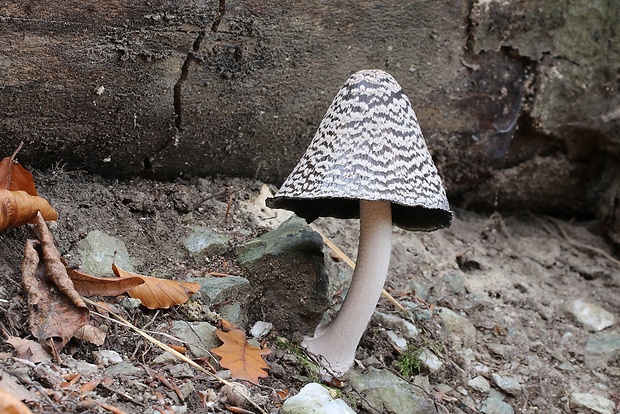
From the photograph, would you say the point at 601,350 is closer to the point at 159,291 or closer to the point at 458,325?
the point at 458,325

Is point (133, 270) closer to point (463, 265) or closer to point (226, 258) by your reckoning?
point (226, 258)

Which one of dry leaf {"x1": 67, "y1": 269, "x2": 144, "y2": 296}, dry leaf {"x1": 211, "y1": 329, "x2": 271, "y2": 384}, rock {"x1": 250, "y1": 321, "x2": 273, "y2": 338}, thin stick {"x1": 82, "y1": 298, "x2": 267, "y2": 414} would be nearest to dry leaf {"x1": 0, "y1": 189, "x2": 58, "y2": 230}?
dry leaf {"x1": 67, "y1": 269, "x2": 144, "y2": 296}

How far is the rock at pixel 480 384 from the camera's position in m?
3.27

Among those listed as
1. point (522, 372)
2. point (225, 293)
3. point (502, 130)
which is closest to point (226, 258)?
point (225, 293)

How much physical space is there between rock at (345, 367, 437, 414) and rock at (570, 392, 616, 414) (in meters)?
0.80

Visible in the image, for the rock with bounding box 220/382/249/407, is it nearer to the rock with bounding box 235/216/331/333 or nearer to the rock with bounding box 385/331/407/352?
the rock with bounding box 235/216/331/333

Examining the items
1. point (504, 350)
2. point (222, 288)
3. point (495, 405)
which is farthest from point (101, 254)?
point (504, 350)

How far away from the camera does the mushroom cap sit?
8.81 feet

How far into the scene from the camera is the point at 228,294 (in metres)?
3.04

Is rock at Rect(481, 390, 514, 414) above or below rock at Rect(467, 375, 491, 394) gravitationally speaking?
below

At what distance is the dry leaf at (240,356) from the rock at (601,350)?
5.67 feet

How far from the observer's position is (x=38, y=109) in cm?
311

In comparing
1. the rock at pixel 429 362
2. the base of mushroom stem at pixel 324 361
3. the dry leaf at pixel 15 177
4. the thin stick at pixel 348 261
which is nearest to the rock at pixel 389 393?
the base of mushroom stem at pixel 324 361

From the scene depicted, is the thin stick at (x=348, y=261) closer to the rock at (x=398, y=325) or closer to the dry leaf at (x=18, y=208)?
the rock at (x=398, y=325)
